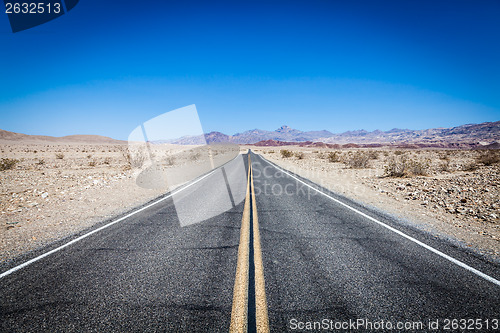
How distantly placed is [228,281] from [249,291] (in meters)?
0.38

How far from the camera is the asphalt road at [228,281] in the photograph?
241cm

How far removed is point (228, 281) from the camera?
9.96 ft

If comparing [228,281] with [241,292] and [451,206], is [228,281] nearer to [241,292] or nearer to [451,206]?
[241,292]

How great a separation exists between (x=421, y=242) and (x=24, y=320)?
641cm

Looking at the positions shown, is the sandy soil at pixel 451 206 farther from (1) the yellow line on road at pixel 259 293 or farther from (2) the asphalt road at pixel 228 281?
(1) the yellow line on road at pixel 259 293

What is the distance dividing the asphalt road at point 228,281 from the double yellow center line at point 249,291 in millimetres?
74

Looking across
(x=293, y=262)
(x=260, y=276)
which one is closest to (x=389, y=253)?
(x=293, y=262)

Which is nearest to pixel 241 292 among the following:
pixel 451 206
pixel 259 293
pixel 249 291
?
pixel 249 291

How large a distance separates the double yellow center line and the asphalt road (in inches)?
2.9

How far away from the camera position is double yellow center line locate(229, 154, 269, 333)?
2270 mm

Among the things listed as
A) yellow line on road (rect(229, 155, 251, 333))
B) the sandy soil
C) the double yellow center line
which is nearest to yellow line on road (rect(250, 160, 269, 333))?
the double yellow center line

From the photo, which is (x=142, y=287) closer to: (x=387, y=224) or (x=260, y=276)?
(x=260, y=276)

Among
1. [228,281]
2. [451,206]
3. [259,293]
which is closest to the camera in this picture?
[259,293]

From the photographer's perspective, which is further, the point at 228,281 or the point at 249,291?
the point at 228,281
